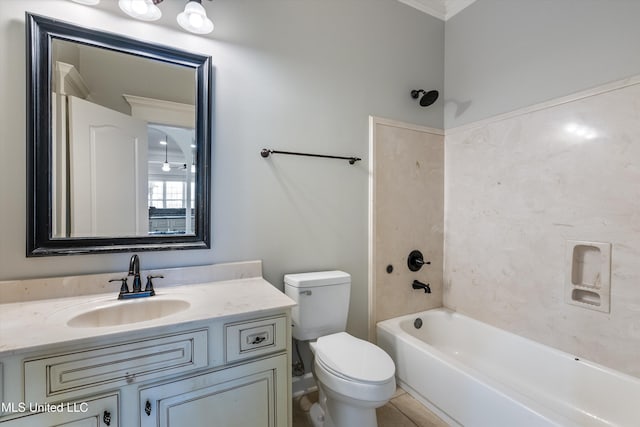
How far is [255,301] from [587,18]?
2301 millimetres

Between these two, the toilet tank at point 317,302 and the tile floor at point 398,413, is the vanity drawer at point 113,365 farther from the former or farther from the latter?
the tile floor at point 398,413

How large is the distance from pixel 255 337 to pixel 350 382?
20.0 inches

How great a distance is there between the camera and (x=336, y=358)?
4.73ft

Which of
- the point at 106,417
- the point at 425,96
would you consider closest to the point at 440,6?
the point at 425,96

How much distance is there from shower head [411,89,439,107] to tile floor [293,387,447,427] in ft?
6.76

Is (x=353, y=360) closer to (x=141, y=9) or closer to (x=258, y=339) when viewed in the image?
(x=258, y=339)

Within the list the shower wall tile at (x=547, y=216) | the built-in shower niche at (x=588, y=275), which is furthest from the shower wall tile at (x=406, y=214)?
the built-in shower niche at (x=588, y=275)

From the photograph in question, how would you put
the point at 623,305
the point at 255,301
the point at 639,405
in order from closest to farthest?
the point at 255,301 → the point at 639,405 → the point at 623,305

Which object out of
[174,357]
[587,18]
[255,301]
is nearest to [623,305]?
[587,18]

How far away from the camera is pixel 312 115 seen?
185cm

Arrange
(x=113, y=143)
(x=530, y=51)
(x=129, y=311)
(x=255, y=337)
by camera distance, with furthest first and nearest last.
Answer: (x=530, y=51), (x=113, y=143), (x=129, y=311), (x=255, y=337)

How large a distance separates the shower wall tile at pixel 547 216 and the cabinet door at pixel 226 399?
161 centimetres

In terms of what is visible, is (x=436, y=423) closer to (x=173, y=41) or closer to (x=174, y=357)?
(x=174, y=357)

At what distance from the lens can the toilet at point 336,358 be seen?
1.31m
